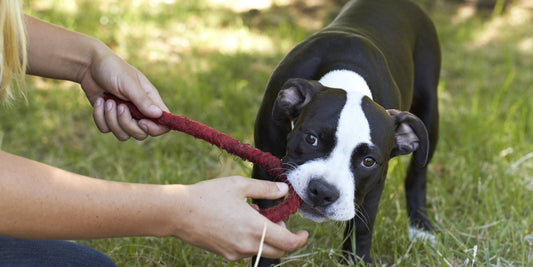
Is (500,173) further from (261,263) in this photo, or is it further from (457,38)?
(457,38)

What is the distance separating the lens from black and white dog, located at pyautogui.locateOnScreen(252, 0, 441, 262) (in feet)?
5.75

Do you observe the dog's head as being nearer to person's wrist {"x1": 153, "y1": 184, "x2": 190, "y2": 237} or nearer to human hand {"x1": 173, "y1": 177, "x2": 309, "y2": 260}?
human hand {"x1": 173, "y1": 177, "x2": 309, "y2": 260}

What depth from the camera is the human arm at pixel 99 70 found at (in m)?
1.90

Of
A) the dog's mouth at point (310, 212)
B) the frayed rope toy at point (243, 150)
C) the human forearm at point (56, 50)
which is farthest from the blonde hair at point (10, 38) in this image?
the dog's mouth at point (310, 212)

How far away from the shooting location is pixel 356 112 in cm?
178

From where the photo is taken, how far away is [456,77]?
4789mm

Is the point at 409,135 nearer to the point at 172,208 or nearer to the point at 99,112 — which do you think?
the point at 172,208

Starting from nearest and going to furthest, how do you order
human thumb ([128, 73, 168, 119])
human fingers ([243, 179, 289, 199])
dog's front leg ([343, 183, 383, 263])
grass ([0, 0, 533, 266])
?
human fingers ([243, 179, 289, 199])
human thumb ([128, 73, 168, 119])
dog's front leg ([343, 183, 383, 263])
grass ([0, 0, 533, 266])

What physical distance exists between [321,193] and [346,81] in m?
0.55

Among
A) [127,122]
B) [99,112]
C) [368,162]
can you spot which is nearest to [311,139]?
[368,162]

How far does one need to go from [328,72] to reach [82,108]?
6.95 feet

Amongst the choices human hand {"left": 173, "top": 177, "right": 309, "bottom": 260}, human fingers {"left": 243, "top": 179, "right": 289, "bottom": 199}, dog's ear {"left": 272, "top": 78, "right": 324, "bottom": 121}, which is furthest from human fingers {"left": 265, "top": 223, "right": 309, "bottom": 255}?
dog's ear {"left": 272, "top": 78, "right": 324, "bottom": 121}

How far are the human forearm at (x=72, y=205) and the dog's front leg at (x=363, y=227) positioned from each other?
906mm

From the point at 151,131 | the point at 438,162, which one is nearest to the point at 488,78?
the point at 438,162
